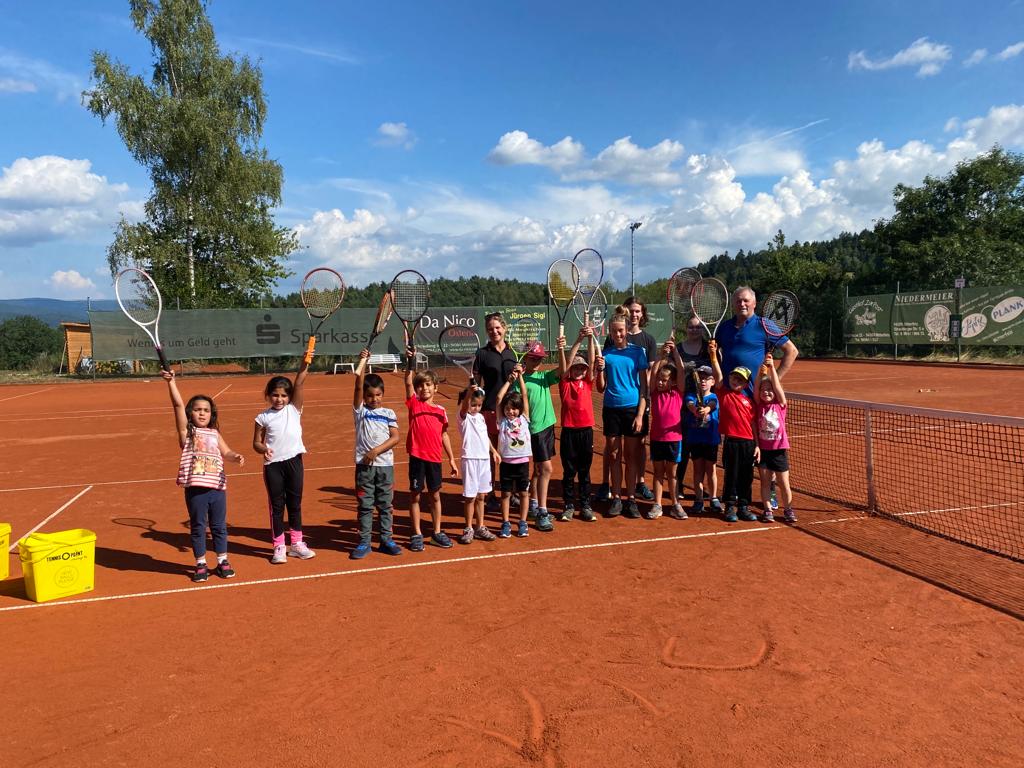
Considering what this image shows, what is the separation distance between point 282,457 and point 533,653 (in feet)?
8.75

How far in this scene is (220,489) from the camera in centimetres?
504

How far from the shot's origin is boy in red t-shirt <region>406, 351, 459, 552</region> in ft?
18.2

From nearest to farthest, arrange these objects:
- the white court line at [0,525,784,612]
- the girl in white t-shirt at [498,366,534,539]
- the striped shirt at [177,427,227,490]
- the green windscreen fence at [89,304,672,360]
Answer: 1. the white court line at [0,525,784,612]
2. the striped shirt at [177,427,227,490]
3. the girl in white t-shirt at [498,366,534,539]
4. the green windscreen fence at [89,304,672,360]

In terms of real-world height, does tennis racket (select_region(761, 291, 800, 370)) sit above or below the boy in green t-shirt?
above

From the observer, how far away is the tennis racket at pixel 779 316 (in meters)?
6.14

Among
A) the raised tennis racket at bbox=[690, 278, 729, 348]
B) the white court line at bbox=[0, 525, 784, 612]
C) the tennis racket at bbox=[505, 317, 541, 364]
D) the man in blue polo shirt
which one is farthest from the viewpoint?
the tennis racket at bbox=[505, 317, 541, 364]

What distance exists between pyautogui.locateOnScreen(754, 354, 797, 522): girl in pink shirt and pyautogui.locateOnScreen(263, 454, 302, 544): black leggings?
4207mm

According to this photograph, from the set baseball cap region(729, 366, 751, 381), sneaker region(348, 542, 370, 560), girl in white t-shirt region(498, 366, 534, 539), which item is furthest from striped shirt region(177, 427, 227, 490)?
baseball cap region(729, 366, 751, 381)

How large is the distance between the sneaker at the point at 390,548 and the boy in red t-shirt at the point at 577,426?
169cm

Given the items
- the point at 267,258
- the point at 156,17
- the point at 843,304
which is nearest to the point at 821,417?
the point at 843,304

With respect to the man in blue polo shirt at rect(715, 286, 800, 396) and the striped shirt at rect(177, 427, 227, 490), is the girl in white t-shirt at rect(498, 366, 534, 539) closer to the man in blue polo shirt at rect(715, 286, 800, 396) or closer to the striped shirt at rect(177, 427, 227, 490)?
the man in blue polo shirt at rect(715, 286, 800, 396)

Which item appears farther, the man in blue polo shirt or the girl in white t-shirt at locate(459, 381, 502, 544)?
the man in blue polo shirt

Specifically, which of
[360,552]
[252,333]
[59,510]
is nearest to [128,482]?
[59,510]

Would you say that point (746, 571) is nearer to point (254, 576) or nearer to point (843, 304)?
point (254, 576)
